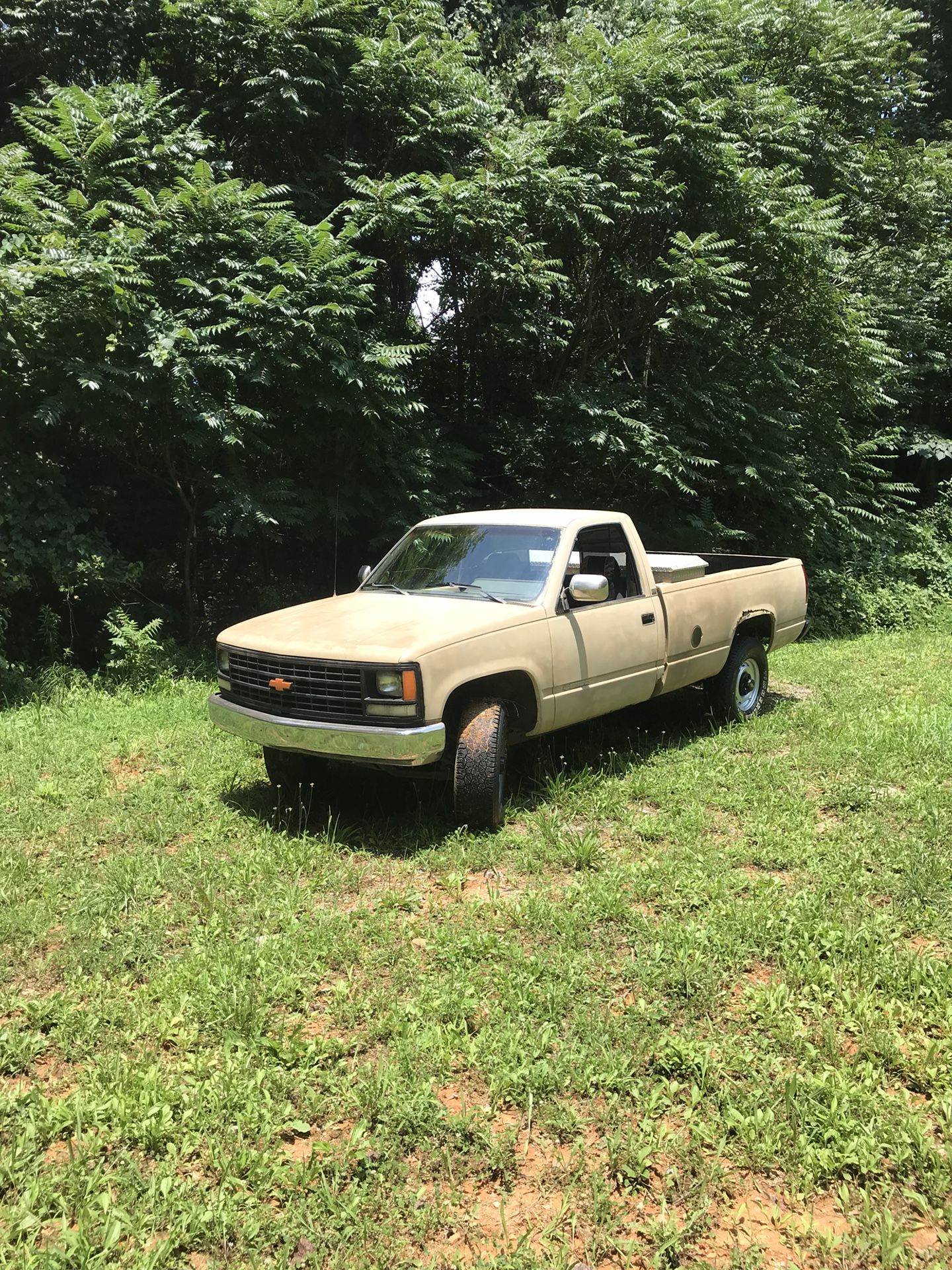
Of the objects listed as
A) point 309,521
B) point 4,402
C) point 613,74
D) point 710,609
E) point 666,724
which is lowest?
point 666,724

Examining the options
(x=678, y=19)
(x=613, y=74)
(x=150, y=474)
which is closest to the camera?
(x=150, y=474)

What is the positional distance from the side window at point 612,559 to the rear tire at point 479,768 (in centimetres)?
171

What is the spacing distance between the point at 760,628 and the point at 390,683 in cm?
423

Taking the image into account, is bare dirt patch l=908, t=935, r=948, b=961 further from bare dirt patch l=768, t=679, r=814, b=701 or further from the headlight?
bare dirt patch l=768, t=679, r=814, b=701

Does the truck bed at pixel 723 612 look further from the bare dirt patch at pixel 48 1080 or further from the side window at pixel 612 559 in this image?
the bare dirt patch at pixel 48 1080

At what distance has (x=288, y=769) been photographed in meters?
5.38

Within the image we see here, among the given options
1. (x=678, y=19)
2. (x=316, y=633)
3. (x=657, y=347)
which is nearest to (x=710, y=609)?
(x=316, y=633)

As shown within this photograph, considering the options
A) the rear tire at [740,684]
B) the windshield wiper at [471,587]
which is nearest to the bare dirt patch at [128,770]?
the windshield wiper at [471,587]

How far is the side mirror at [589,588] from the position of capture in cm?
518

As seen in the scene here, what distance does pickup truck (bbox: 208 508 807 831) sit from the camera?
14.9 feet

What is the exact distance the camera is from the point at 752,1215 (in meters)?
2.43

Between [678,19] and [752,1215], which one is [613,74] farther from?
[752,1215]

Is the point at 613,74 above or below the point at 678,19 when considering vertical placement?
below

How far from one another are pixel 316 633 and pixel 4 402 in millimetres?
5220
